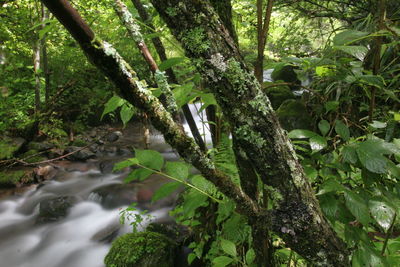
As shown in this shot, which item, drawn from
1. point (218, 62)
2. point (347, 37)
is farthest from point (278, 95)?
point (218, 62)

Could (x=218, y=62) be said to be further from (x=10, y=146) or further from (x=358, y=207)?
(x=10, y=146)

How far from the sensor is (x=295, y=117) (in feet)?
13.9

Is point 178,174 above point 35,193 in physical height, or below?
above

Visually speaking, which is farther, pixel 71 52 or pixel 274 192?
pixel 71 52

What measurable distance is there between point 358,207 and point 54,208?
18.6 ft

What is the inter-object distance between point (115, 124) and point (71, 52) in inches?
114

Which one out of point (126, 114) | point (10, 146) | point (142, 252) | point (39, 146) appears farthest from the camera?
point (39, 146)

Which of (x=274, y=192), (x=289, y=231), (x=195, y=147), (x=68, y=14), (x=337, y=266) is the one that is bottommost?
(x=337, y=266)

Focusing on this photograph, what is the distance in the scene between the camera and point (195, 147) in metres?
0.79

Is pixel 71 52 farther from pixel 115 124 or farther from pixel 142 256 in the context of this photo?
pixel 142 256

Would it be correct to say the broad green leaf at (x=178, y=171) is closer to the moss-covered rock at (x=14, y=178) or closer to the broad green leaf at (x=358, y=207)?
the broad green leaf at (x=358, y=207)

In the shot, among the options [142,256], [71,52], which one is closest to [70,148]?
[71,52]

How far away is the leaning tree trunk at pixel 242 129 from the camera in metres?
0.73

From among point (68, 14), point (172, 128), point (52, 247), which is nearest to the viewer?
point (68, 14)
